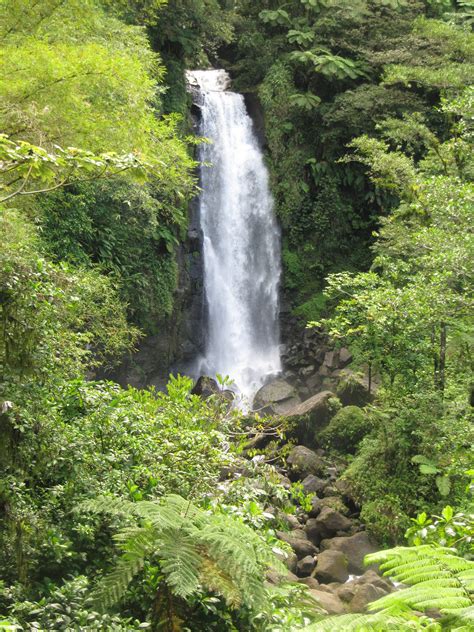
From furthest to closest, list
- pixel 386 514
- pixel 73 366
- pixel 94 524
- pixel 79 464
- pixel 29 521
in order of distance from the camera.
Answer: pixel 386 514 < pixel 73 366 < pixel 79 464 < pixel 94 524 < pixel 29 521

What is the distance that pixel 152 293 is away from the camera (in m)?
15.2

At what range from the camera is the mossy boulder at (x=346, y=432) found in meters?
12.9

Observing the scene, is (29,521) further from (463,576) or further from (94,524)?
(463,576)

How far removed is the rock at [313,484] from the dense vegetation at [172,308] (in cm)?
59

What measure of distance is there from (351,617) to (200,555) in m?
1.04

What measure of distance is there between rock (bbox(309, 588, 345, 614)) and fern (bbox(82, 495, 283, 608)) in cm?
393

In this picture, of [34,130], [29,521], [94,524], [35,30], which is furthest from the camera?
[35,30]

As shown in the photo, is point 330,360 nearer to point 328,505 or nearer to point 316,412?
point 316,412

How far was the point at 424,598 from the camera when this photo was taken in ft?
7.70

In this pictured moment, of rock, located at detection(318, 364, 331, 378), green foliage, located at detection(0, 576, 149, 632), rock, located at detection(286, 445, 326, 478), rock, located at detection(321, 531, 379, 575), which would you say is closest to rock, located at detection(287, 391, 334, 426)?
rock, located at detection(286, 445, 326, 478)

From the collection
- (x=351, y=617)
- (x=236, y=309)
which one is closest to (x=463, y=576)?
(x=351, y=617)

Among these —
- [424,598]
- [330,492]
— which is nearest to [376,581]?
[330,492]

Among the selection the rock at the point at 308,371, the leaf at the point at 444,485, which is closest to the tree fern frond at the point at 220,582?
the leaf at the point at 444,485

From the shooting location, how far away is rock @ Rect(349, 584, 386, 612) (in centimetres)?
711
